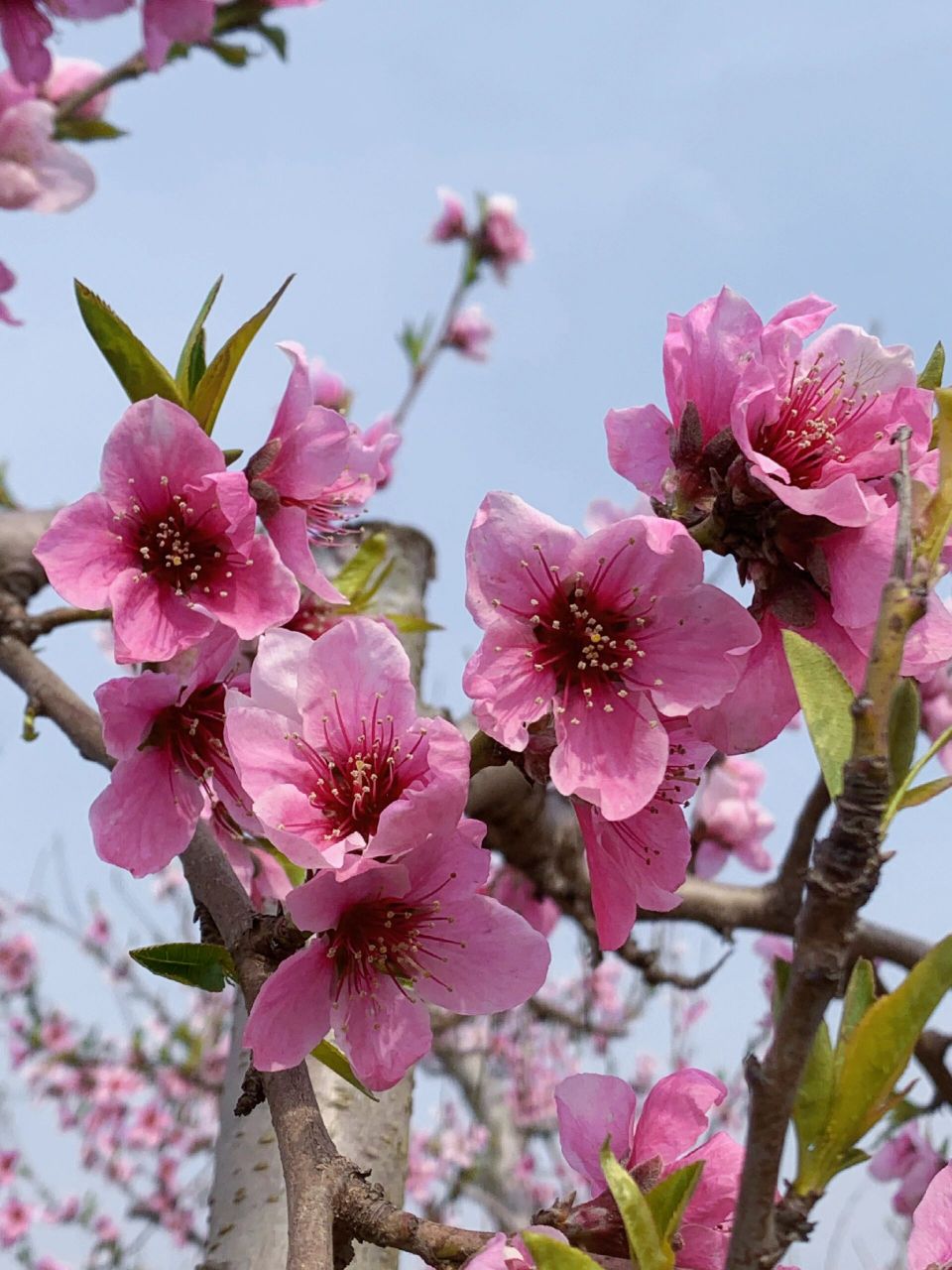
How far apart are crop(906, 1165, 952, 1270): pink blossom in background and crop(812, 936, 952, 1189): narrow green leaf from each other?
258 mm

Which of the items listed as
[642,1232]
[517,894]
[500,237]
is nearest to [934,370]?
[642,1232]

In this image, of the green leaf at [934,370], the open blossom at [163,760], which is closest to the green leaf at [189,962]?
the open blossom at [163,760]

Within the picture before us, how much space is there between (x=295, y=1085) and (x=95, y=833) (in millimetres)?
372

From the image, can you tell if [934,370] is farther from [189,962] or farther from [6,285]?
[6,285]

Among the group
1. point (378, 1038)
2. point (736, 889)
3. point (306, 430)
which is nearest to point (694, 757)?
point (378, 1038)

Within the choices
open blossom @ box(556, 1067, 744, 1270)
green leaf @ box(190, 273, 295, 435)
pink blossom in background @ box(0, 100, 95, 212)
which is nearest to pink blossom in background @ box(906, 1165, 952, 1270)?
open blossom @ box(556, 1067, 744, 1270)

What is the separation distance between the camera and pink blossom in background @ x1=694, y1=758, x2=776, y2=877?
3.06 metres

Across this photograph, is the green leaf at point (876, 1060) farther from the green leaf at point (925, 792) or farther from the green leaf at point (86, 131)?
the green leaf at point (86, 131)

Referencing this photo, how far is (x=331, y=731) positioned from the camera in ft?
3.02

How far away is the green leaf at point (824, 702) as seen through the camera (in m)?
0.62

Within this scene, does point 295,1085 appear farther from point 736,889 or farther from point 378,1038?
point 736,889

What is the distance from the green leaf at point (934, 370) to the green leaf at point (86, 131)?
5.71 feet

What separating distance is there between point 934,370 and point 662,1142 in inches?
26.2

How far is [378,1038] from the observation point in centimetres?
93
